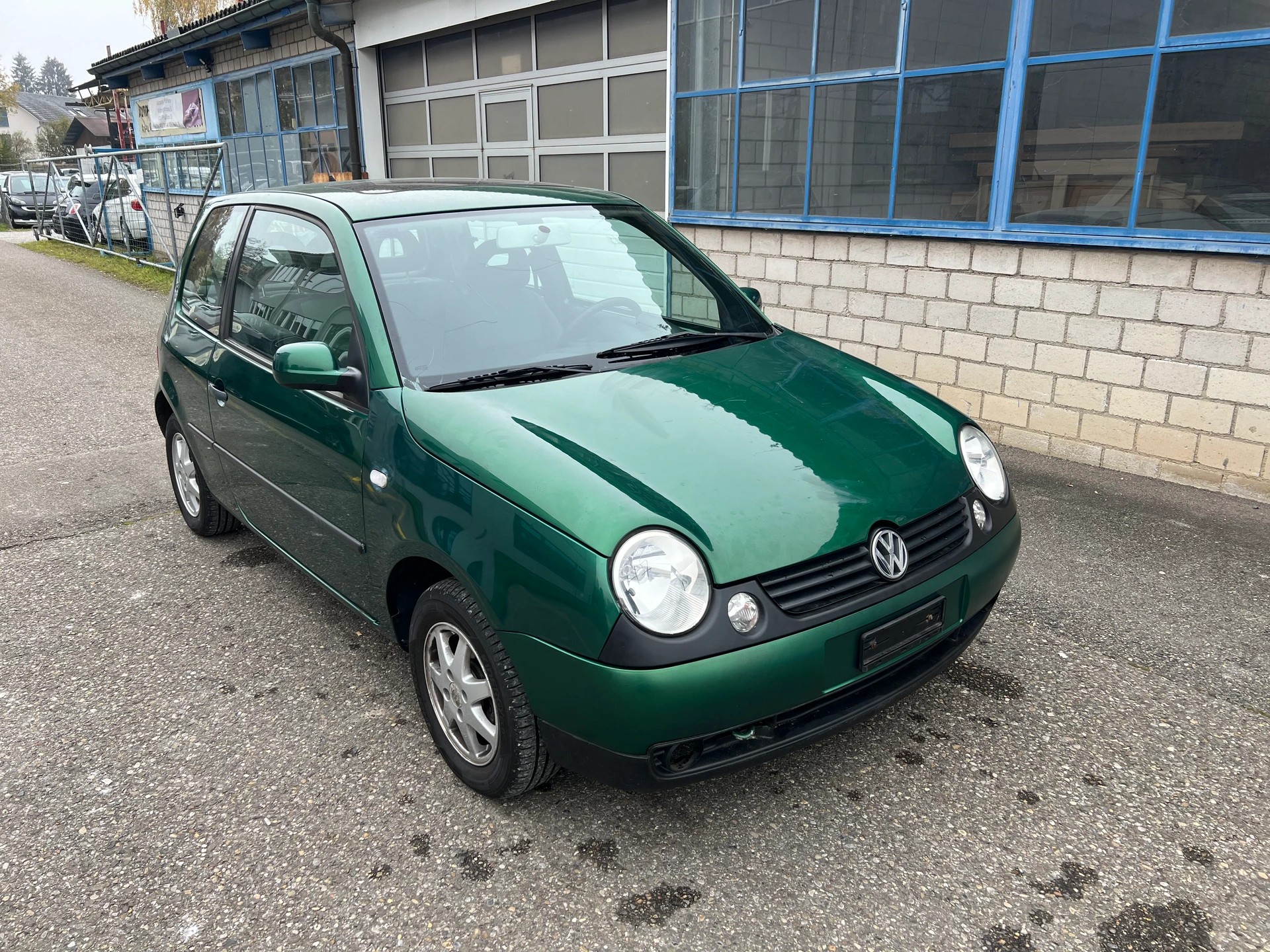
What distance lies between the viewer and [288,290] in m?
3.29

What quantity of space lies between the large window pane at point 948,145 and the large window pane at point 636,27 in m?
3.14

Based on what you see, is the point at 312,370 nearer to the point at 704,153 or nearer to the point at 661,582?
the point at 661,582

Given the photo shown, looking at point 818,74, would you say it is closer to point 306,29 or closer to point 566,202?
point 566,202

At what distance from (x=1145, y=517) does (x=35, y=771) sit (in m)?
4.92

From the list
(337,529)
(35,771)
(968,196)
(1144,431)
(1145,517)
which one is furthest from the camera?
(968,196)

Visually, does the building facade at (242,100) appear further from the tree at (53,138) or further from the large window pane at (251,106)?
the tree at (53,138)

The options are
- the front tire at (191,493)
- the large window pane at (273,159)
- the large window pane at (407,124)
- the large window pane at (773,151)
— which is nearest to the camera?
the front tire at (191,493)

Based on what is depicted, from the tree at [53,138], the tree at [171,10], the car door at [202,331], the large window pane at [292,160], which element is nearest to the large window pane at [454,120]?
the large window pane at [292,160]

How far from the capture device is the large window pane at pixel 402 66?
38.4ft

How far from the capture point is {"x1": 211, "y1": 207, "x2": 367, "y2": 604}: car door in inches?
113

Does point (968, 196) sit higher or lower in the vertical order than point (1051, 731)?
higher

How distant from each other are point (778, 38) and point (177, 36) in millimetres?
14110

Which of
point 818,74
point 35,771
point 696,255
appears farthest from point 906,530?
point 818,74

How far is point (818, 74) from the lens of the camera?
6613mm
